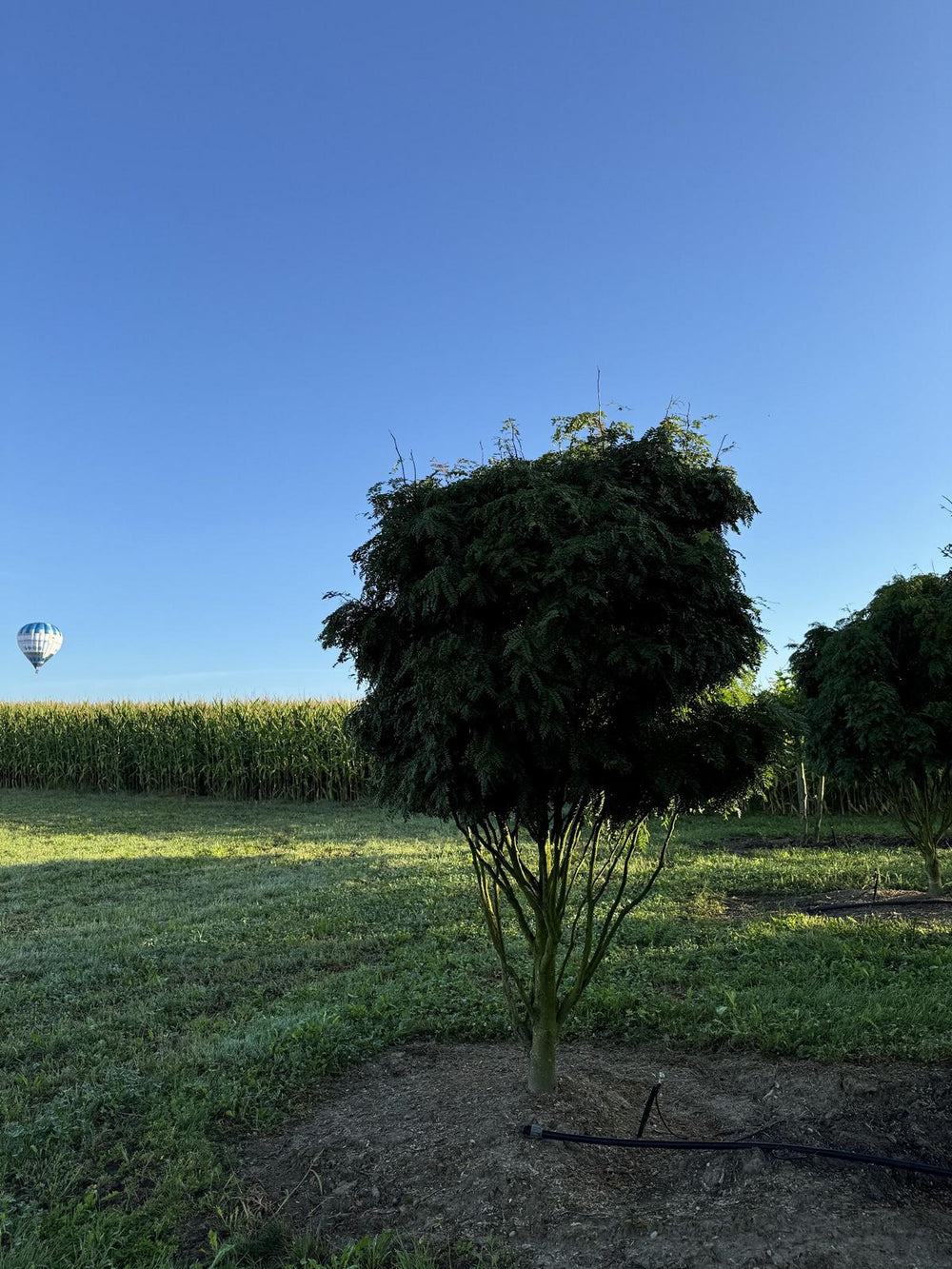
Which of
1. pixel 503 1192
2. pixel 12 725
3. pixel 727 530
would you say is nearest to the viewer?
pixel 503 1192

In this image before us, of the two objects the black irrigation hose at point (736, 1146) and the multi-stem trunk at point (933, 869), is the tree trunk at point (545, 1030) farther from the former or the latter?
the multi-stem trunk at point (933, 869)

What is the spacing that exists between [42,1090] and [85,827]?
45.3ft

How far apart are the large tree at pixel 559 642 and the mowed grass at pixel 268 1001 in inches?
68.5

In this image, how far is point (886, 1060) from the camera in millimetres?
4918

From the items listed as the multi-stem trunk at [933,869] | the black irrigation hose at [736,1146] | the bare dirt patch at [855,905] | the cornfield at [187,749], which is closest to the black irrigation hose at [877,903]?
the bare dirt patch at [855,905]

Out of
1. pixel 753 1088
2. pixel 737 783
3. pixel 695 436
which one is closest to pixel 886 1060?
pixel 753 1088

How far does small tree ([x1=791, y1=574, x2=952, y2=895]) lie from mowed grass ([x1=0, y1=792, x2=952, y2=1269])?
1506 mm

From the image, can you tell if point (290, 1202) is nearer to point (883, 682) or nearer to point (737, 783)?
point (737, 783)

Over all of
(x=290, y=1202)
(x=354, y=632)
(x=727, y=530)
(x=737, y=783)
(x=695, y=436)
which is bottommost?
(x=290, y=1202)

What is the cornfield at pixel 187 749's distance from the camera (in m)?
22.3

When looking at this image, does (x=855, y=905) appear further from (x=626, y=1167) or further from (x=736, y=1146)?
(x=626, y=1167)

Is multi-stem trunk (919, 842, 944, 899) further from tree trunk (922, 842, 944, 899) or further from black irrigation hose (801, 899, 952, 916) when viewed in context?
black irrigation hose (801, 899, 952, 916)

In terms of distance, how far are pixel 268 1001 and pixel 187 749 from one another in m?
18.5

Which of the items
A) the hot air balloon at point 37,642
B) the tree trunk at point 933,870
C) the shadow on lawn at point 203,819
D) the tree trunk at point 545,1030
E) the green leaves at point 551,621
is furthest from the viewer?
the hot air balloon at point 37,642
